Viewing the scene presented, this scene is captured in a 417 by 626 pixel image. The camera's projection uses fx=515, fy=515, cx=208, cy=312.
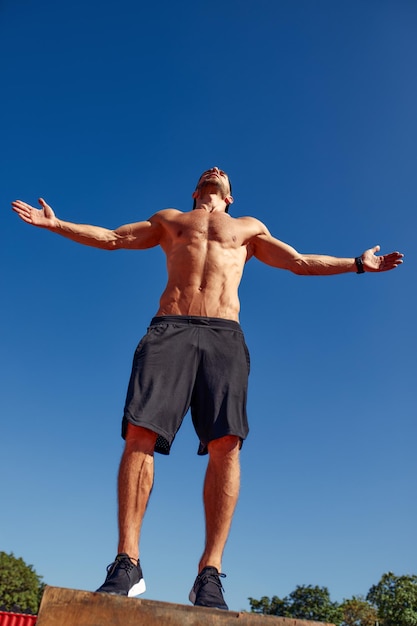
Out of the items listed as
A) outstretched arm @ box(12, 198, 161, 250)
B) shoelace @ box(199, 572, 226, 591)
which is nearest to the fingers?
outstretched arm @ box(12, 198, 161, 250)

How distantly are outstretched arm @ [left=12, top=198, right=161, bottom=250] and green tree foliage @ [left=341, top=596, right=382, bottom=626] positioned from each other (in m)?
66.4

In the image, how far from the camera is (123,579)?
3.28 metres

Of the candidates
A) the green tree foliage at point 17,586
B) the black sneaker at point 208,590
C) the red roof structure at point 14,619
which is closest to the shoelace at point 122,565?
the black sneaker at point 208,590

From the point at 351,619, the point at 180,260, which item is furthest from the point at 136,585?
the point at 351,619

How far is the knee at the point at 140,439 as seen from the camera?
3865 mm

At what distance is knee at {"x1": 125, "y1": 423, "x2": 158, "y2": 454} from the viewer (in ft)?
12.7

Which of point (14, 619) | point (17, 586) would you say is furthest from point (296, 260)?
point (17, 586)

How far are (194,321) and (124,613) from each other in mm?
2377

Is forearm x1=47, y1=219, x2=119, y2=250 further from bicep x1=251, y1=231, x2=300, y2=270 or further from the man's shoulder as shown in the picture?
bicep x1=251, y1=231, x2=300, y2=270

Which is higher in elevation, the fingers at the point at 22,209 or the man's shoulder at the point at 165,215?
the man's shoulder at the point at 165,215

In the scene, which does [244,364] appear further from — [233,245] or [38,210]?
[38,210]

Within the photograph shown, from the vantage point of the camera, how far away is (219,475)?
13.1 ft

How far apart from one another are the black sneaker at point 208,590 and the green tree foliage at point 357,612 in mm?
66217

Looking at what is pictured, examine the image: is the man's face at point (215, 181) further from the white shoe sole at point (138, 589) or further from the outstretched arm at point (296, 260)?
the white shoe sole at point (138, 589)
